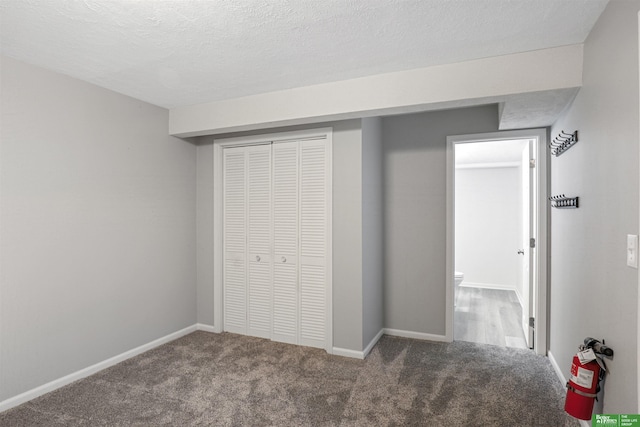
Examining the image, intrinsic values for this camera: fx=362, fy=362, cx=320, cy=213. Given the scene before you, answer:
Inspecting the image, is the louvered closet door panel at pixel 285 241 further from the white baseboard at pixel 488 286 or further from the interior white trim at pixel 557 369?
the white baseboard at pixel 488 286

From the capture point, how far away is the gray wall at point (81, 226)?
2.45m

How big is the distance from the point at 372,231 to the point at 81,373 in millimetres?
2722

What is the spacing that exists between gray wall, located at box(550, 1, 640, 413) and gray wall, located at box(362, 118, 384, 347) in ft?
5.07

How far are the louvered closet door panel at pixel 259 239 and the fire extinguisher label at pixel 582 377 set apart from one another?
262cm

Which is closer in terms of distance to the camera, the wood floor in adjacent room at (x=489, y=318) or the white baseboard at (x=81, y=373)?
the white baseboard at (x=81, y=373)

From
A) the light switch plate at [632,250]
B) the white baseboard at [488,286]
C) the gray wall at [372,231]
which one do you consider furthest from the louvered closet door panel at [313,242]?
the white baseboard at [488,286]

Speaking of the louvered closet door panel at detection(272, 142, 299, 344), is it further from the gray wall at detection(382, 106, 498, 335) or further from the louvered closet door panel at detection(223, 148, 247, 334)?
the gray wall at detection(382, 106, 498, 335)

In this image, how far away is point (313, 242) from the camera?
3.50 m

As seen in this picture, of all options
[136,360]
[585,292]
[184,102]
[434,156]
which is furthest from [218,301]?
[585,292]

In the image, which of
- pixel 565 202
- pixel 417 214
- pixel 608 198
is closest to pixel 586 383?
pixel 608 198

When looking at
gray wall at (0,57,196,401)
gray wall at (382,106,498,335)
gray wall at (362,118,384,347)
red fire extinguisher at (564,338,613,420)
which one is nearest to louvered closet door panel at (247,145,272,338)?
gray wall at (0,57,196,401)

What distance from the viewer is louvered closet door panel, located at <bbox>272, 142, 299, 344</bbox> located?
3.59 metres

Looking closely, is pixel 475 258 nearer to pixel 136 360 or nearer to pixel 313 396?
pixel 313 396

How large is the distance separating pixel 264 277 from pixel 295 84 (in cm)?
194
